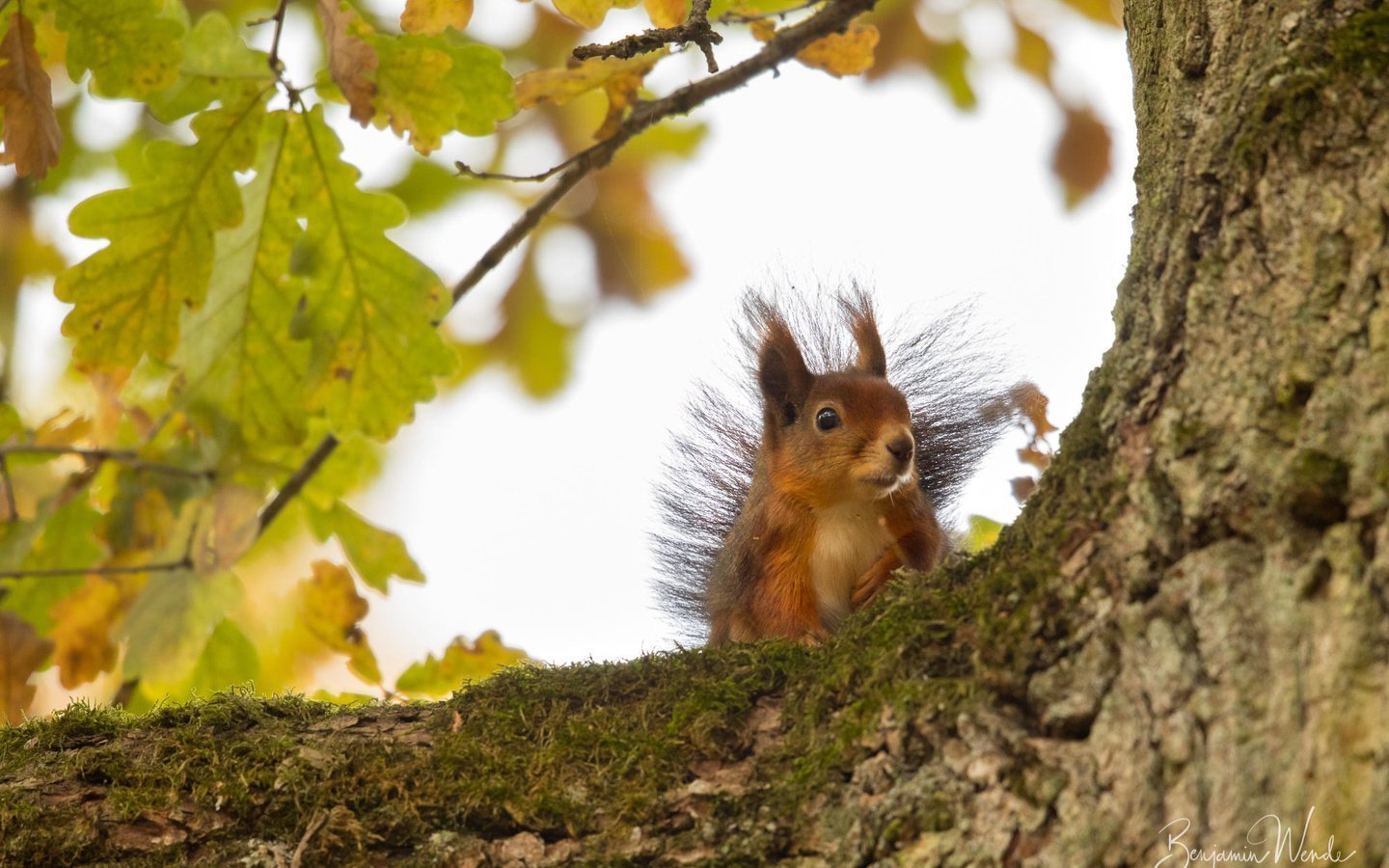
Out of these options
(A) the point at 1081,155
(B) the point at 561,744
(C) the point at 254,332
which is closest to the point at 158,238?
(C) the point at 254,332

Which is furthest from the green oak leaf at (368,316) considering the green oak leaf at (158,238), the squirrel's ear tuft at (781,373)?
the squirrel's ear tuft at (781,373)

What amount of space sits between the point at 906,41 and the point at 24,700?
3226mm

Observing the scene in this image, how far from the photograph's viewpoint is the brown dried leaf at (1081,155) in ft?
13.9

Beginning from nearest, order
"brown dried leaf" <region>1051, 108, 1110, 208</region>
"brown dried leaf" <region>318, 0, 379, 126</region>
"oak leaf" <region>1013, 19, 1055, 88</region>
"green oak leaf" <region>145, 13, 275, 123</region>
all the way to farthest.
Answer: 1. "brown dried leaf" <region>318, 0, 379, 126</region>
2. "green oak leaf" <region>145, 13, 275, 123</region>
3. "oak leaf" <region>1013, 19, 1055, 88</region>
4. "brown dried leaf" <region>1051, 108, 1110, 208</region>

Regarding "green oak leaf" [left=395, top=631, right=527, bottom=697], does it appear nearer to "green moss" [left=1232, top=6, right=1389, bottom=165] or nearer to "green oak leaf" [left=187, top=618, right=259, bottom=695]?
"green oak leaf" [left=187, top=618, right=259, bottom=695]

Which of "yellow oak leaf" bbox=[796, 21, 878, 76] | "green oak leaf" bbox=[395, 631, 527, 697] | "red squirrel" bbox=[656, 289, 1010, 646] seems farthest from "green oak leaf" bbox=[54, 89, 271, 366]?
"red squirrel" bbox=[656, 289, 1010, 646]

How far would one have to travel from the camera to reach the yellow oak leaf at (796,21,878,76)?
2.74m

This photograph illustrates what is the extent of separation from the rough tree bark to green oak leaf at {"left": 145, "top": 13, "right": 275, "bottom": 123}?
3.25 ft

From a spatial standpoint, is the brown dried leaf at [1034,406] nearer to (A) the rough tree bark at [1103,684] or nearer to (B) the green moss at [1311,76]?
(A) the rough tree bark at [1103,684]

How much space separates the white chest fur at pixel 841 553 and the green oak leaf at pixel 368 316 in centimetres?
126

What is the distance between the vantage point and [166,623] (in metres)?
1.75

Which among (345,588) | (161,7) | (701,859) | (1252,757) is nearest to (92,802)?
(701,859)

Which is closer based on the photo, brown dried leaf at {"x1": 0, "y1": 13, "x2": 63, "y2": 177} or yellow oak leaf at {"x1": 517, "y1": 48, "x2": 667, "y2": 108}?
brown dried leaf at {"x1": 0, "y1": 13, "x2": 63, "y2": 177}

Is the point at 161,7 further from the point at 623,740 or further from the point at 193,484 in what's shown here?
the point at 623,740
